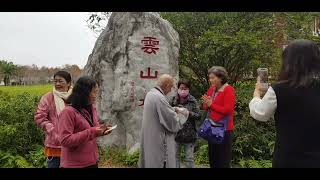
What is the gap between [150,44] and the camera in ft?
27.7

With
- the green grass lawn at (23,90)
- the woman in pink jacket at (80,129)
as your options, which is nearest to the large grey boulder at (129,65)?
the woman in pink jacket at (80,129)

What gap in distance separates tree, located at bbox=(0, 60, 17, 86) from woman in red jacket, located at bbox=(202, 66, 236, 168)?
62.8ft

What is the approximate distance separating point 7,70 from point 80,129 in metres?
21.9

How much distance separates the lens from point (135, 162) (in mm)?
7883

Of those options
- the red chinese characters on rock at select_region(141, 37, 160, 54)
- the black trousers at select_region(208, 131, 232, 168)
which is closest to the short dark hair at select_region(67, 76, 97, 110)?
the black trousers at select_region(208, 131, 232, 168)

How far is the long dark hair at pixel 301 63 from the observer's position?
3.55 metres

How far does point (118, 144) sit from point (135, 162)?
2.82 feet

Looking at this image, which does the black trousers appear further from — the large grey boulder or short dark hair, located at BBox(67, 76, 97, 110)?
the large grey boulder

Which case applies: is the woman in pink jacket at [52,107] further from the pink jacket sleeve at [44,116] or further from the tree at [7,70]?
the tree at [7,70]

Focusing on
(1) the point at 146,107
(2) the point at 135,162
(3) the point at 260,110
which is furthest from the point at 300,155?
(2) the point at 135,162

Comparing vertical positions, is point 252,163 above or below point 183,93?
below

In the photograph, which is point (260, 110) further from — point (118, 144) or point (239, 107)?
point (239, 107)

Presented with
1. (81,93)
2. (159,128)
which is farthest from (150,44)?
(81,93)

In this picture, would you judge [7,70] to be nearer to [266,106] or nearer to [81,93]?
[81,93]
